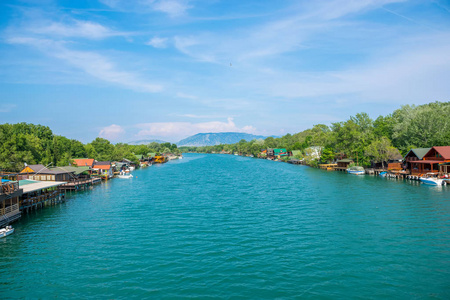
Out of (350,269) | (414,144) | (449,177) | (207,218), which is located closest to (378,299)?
(350,269)

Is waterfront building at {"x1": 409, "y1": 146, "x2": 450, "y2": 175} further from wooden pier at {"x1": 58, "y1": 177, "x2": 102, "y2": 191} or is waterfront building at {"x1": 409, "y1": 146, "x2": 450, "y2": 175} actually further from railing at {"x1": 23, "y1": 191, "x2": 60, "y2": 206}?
wooden pier at {"x1": 58, "y1": 177, "x2": 102, "y2": 191}

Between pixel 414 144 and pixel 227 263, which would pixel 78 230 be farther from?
pixel 414 144

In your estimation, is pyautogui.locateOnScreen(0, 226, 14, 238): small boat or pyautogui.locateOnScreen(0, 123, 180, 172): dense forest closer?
pyautogui.locateOnScreen(0, 226, 14, 238): small boat

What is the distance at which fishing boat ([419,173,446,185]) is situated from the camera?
5519 centimetres

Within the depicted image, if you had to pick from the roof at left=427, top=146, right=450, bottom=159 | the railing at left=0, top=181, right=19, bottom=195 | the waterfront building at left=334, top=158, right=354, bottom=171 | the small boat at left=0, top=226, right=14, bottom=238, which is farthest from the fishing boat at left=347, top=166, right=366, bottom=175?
the small boat at left=0, top=226, right=14, bottom=238

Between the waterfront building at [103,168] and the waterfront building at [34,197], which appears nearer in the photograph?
the waterfront building at [34,197]

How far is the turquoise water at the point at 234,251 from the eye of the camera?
58.9 feet

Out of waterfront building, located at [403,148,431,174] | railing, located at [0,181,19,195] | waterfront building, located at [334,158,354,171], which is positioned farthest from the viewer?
waterfront building, located at [334,158,354,171]

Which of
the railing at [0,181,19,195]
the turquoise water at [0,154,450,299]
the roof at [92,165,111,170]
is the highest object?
the roof at [92,165,111,170]

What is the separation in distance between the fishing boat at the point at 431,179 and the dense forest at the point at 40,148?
77708mm

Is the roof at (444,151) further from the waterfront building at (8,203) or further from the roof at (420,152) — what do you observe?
the waterfront building at (8,203)

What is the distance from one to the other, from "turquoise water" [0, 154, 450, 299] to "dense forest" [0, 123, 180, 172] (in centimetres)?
3009

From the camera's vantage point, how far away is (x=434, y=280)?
1838 cm

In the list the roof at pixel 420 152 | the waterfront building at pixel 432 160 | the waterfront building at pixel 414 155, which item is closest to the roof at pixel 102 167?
the waterfront building at pixel 432 160
